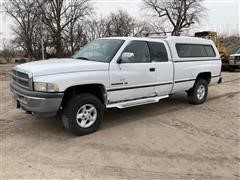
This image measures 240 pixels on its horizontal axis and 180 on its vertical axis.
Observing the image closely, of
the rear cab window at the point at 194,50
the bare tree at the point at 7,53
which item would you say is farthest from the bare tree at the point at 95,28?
the rear cab window at the point at 194,50

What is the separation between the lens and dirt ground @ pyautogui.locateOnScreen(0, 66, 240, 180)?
13.5ft

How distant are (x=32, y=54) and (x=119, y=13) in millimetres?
18673

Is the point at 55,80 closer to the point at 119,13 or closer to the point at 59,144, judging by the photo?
the point at 59,144

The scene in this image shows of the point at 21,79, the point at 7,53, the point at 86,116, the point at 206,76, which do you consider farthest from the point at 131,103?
the point at 7,53

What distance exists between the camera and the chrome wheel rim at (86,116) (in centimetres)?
543

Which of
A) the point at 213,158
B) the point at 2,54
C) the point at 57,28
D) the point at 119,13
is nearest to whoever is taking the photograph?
the point at 213,158

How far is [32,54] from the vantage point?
3997 centimetres

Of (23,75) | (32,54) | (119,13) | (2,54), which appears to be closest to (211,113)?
(23,75)

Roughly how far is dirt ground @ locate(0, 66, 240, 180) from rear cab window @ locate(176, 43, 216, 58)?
1.62m

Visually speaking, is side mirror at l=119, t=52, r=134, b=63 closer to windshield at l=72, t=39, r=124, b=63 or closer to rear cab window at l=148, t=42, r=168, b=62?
windshield at l=72, t=39, r=124, b=63

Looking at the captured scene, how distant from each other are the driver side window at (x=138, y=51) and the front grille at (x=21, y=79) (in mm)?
2143

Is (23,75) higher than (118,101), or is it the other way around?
(23,75)

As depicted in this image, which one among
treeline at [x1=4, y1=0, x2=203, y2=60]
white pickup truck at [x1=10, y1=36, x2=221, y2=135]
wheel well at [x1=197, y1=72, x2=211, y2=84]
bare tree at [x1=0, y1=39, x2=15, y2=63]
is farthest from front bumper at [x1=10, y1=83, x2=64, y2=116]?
bare tree at [x1=0, y1=39, x2=15, y2=63]

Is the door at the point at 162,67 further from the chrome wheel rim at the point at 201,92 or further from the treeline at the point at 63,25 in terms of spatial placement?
the treeline at the point at 63,25
